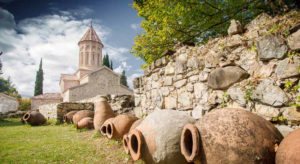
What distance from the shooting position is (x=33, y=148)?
3777mm

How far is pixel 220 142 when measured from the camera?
171 centimetres

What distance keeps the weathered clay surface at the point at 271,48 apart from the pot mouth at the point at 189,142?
1720mm

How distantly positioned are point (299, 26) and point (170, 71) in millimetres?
2667

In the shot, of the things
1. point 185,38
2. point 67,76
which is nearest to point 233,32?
point 185,38

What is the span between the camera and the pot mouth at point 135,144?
2.28 metres

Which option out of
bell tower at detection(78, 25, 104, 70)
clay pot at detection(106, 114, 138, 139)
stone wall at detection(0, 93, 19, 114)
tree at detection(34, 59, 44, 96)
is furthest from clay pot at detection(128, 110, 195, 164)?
tree at detection(34, 59, 44, 96)

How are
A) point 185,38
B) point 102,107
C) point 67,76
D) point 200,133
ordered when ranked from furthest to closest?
1. point 67,76
2. point 185,38
3. point 102,107
4. point 200,133

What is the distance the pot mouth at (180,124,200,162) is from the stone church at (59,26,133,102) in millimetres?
20967

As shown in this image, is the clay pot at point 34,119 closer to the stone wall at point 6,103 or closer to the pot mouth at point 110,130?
the pot mouth at point 110,130

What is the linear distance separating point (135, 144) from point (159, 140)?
518 millimetres

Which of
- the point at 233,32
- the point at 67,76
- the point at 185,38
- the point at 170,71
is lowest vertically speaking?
the point at 170,71

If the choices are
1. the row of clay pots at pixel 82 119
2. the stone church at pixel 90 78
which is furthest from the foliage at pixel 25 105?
the row of clay pots at pixel 82 119

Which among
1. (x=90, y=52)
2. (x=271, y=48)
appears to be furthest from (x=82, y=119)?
(x=90, y=52)

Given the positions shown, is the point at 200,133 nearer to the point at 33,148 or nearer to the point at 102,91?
the point at 33,148
